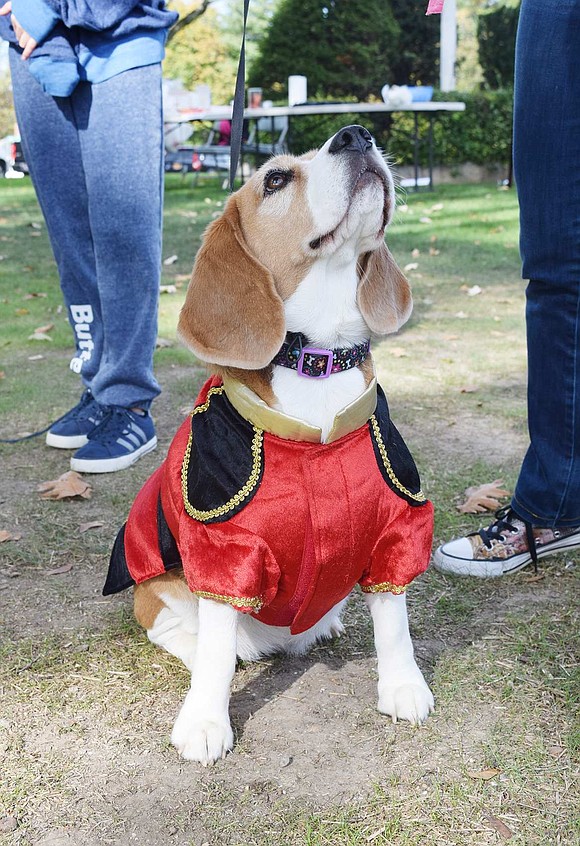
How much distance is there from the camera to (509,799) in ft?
6.01

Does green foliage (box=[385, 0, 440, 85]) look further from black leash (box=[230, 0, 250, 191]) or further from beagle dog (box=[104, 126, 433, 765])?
beagle dog (box=[104, 126, 433, 765])

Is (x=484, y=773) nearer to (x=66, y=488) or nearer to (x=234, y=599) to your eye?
(x=234, y=599)

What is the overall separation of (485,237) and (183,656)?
24.3 feet

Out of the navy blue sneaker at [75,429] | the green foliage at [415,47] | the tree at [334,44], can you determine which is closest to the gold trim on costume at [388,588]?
the navy blue sneaker at [75,429]

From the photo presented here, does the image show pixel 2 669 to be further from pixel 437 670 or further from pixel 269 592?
pixel 437 670

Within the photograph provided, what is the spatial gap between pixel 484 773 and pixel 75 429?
2474 millimetres

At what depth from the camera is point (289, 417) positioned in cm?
200

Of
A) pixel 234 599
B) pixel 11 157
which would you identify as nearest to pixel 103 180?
pixel 234 599

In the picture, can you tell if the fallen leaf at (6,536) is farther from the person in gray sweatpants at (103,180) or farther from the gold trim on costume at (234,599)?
the gold trim on costume at (234,599)

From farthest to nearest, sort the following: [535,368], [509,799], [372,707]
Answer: [535,368] < [372,707] < [509,799]

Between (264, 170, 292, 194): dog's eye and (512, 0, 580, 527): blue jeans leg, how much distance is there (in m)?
0.79

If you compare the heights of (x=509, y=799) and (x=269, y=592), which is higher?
(x=269, y=592)

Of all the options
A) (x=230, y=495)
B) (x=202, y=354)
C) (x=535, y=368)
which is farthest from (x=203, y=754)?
(x=535, y=368)

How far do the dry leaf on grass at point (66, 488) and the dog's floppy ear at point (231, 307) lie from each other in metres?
1.46
